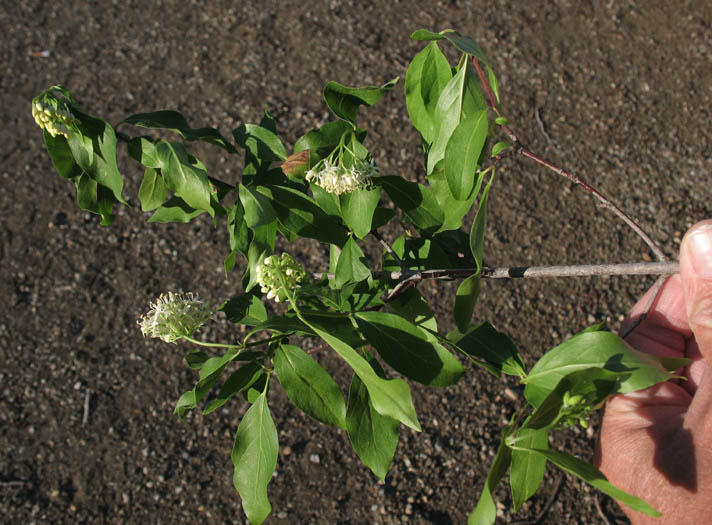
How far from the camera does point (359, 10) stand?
3.78 metres

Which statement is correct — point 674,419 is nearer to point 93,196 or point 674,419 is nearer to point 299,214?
point 299,214

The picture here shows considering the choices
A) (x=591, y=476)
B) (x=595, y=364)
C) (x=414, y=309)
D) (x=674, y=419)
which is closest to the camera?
(x=591, y=476)

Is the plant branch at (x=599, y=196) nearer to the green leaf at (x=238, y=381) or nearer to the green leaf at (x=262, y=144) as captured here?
the green leaf at (x=262, y=144)

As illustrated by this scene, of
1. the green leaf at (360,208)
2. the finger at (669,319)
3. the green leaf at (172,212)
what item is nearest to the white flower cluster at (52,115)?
the green leaf at (172,212)

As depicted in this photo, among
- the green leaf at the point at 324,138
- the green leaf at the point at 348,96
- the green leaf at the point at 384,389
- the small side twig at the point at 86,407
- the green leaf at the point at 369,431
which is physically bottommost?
the small side twig at the point at 86,407

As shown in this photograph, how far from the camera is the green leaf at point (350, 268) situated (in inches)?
45.3

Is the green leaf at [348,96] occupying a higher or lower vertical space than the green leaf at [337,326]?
higher

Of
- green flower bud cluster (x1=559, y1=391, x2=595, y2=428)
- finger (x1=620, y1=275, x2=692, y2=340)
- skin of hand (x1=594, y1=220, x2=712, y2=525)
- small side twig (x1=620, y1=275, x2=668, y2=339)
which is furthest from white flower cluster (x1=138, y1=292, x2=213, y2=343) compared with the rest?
finger (x1=620, y1=275, x2=692, y2=340)

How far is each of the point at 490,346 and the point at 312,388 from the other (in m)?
0.37

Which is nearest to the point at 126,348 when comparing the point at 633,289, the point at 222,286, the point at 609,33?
the point at 222,286

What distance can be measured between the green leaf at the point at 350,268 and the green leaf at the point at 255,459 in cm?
27

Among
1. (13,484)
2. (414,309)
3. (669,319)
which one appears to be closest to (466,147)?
(414,309)

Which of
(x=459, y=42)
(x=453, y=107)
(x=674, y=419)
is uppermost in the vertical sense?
(x=459, y=42)

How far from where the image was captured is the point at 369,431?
100 centimetres
